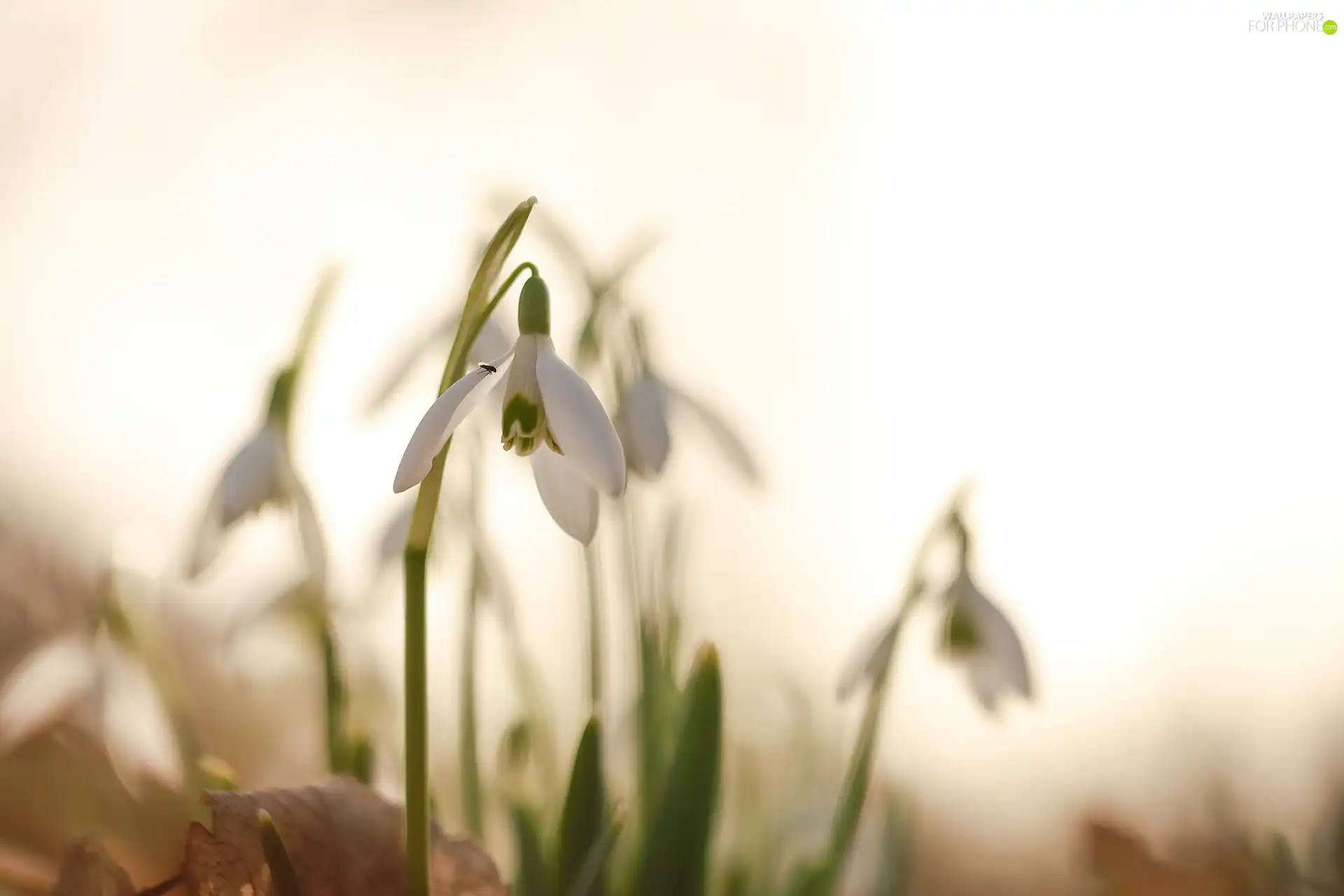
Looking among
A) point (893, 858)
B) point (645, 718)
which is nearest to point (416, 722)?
point (645, 718)

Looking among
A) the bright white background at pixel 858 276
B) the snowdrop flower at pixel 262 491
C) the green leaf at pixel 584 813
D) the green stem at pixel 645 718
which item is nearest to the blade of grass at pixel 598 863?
the green leaf at pixel 584 813

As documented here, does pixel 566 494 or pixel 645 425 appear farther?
pixel 645 425

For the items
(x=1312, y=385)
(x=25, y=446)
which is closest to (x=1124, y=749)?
(x=1312, y=385)

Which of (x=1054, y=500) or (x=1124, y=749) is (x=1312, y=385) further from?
(x=1124, y=749)

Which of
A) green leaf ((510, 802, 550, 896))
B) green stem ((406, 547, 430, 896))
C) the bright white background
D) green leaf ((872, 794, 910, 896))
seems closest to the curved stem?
green stem ((406, 547, 430, 896))

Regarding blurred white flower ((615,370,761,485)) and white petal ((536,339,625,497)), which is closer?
white petal ((536,339,625,497))

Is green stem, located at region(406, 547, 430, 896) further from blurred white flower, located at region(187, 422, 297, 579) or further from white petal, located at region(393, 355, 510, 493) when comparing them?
blurred white flower, located at region(187, 422, 297, 579)

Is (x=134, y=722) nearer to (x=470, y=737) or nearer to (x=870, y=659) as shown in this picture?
(x=470, y=737)
